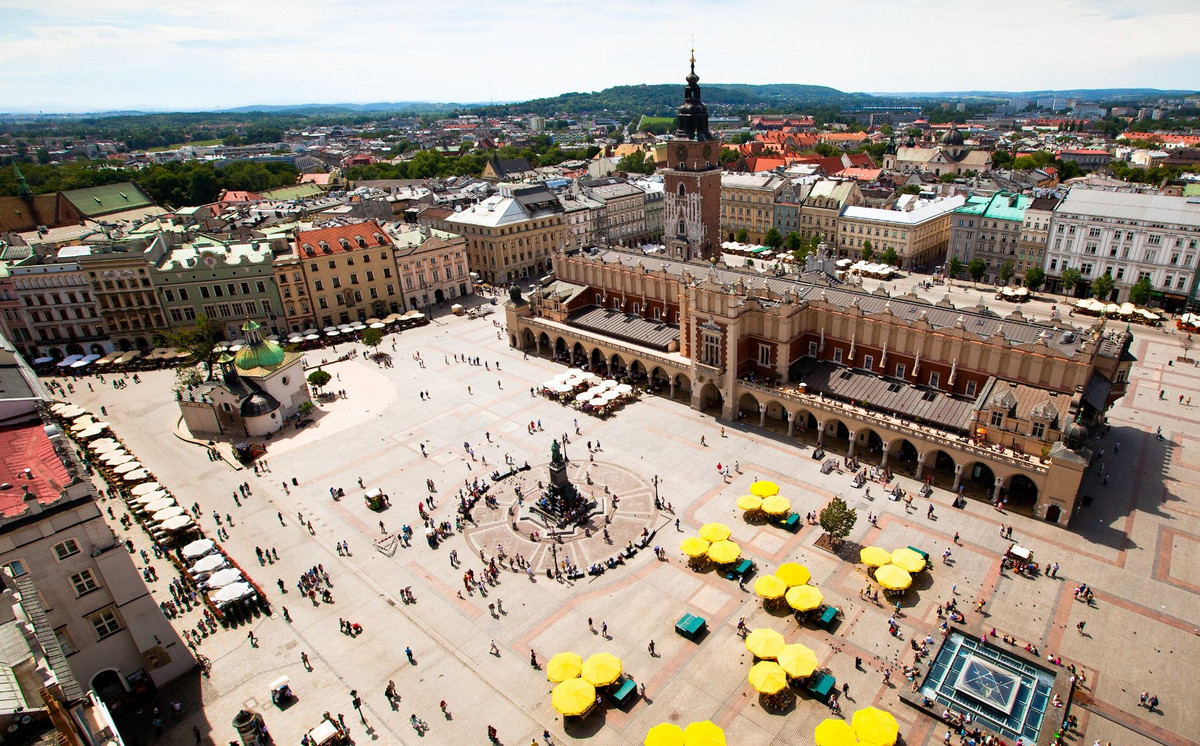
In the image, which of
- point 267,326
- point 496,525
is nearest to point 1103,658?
point 496,525

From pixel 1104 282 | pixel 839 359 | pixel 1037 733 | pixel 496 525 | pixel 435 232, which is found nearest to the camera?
pixel 1037 733

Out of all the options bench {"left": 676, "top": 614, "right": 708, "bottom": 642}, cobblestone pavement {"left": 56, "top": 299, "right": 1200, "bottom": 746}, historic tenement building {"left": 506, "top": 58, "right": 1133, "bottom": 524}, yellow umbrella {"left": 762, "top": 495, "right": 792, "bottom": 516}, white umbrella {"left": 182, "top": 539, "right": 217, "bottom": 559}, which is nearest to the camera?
cobblestone pavement {"left": 56, "top": 299, "right": 1200, "bottom": 746}

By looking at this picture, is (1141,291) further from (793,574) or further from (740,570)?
(740,570)

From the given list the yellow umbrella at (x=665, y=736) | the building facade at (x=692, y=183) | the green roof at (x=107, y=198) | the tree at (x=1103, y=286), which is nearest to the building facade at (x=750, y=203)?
the building facade at (x=692, y=183)

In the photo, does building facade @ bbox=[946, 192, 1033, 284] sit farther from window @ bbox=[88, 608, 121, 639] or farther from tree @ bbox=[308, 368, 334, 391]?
window @ bbox=[88, 608, 121, 639]

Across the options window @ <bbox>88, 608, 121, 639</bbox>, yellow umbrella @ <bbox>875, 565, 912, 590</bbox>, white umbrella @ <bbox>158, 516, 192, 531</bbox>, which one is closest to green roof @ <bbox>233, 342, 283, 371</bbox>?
white umbrella @ <bbox>158, 516, 192, 531</bbox>

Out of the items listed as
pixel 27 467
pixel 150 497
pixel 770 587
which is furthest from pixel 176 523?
pixel 770 587

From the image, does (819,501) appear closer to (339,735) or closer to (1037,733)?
(1037,733)
